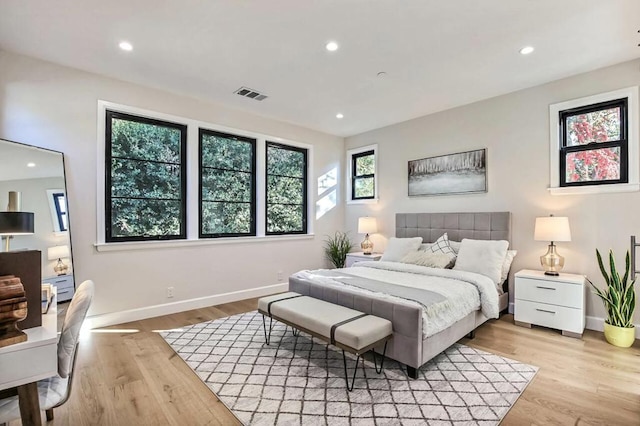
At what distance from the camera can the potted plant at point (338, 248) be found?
5777mm

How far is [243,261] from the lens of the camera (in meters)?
4.80

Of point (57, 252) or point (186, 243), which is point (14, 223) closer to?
point (57, 252)

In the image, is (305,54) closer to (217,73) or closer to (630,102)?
(217,73)

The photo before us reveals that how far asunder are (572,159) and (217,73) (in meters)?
4.21

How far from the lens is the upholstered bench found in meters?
2.26

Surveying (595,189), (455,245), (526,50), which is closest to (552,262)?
(595,189)

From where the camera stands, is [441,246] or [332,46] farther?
[441,246]

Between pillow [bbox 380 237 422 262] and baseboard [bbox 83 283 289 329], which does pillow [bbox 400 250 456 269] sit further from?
baseboard [bbox 83 283 289 329]

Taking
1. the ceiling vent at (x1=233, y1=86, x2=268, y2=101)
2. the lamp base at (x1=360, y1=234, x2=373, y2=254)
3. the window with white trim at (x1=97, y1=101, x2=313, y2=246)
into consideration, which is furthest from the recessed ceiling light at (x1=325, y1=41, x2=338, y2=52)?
the lamp base at (x1=360, y1=234, x2=373, y2=254)

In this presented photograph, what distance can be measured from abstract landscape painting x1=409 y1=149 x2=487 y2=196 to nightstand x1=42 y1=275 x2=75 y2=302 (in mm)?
4623

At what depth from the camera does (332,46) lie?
9.64 ft

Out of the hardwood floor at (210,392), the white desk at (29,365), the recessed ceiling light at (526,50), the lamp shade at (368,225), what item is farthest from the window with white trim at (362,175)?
the white desk at (29,365)

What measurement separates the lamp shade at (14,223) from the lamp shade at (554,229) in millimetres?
4824

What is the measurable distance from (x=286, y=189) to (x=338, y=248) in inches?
59.2
